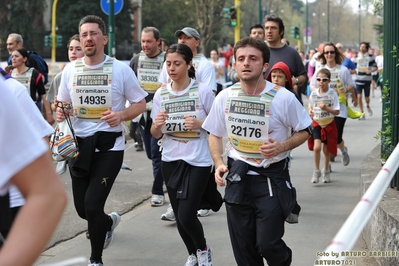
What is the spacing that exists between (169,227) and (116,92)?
196 centimetres

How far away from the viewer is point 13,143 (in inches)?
70.7

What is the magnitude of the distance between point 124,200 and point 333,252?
22.6 feet

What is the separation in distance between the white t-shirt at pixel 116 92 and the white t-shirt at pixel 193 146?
10.5 inches

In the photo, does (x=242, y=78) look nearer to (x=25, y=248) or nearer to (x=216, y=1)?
(x=25, y=248)

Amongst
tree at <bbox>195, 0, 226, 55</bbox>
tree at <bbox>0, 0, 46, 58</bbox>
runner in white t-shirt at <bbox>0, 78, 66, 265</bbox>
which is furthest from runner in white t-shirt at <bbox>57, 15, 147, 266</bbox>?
tree at <bbox>0, 0, 46, 58</bbox>

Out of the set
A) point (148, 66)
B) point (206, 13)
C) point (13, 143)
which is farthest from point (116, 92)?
point (206, 13)

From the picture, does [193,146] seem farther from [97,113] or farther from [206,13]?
[206,13]

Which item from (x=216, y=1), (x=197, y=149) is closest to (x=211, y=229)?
(x=197, y=149)

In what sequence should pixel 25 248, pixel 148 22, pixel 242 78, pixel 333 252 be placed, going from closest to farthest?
pixel 25 248 → pixel 333 252 → pixel 242 78 → pixel 148 22

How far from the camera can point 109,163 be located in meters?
6.06

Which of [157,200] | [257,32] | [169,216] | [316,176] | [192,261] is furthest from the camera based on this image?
[316,176]

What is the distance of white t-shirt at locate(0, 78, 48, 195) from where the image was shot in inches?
70.2

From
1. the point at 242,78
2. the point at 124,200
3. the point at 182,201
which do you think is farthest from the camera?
the point at 124,200

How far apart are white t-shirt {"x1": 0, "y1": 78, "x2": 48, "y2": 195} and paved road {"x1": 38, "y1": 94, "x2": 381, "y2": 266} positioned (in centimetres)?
458
